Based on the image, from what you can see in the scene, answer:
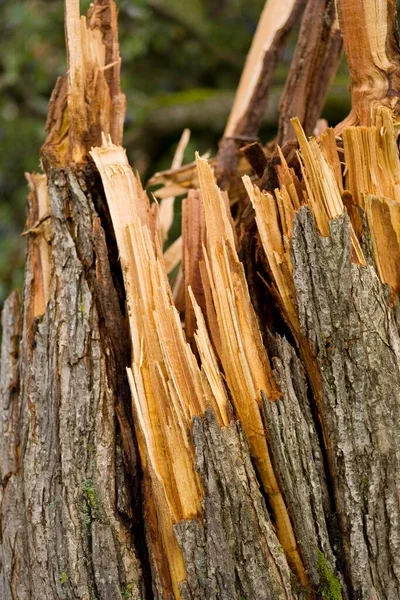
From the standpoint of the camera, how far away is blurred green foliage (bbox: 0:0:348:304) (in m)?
3.20

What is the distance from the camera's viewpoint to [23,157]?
365cm

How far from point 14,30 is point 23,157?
2.14ft

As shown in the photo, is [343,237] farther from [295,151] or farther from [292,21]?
[292,21]

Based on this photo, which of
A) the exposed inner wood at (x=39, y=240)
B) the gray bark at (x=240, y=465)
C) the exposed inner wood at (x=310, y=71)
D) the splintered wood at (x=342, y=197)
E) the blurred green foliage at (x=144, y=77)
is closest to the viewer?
the gray bark at (x=240, y=465)

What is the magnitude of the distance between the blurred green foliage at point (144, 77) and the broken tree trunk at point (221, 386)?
5.56 feet

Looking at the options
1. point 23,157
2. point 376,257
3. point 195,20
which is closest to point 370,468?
point 376,257

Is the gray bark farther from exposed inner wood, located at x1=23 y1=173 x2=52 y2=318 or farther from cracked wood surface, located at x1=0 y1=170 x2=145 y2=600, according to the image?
exposed inner wood, located at x1=23 y1=173 x2=52 y2=318

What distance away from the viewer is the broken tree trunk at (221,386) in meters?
1.18

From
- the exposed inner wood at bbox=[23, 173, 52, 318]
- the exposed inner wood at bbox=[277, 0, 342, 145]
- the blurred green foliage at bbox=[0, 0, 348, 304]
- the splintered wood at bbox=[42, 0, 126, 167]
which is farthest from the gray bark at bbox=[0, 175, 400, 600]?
the blurred green foliage at bbox=[0, 0, 348, 304]

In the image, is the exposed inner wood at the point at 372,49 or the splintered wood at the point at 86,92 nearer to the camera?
the exposed inner wood at the point at 372,49

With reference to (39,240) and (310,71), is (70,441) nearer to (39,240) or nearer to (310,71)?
(39,240)

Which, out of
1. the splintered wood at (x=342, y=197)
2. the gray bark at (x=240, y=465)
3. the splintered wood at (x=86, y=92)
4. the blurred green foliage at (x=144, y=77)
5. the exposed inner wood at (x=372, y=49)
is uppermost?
the blurred green foliage at (x=144, y=77)

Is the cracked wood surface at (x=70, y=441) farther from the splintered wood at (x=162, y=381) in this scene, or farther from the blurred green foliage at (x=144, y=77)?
the blurred green foliage at (x=144, y=77)

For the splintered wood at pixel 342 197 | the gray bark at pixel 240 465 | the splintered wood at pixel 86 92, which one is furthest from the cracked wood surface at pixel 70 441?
the splintered wood at pixel 342 197
